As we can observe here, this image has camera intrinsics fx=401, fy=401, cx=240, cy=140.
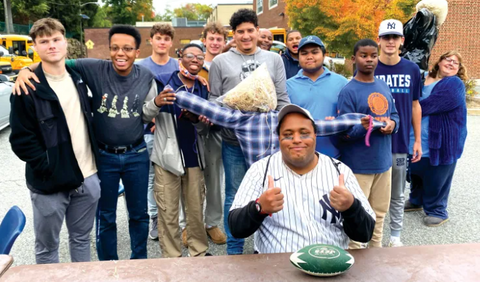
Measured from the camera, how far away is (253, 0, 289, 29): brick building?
100 ft

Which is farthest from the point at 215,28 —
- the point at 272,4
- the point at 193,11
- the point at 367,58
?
the point at 193,11

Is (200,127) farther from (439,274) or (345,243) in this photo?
(439,274)

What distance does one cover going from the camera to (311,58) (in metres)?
3.29

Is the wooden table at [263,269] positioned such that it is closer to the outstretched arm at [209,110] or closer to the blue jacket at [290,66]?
the outstretched arm at [209,110]

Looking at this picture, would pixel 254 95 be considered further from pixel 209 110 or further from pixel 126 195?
pixel 126 195

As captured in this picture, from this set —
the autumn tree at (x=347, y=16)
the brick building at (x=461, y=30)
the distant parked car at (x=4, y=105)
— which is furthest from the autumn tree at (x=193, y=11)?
the distant parked car at (x=4, y=105)

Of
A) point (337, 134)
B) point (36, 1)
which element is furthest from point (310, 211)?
point (36, 1)

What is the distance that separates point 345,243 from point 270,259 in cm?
57

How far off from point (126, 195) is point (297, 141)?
5.20 ft

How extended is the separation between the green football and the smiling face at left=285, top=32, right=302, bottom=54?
3433mm

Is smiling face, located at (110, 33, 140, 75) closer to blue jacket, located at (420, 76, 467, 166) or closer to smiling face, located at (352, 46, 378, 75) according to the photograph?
smiling face, located at (352, 46, 378, 75)

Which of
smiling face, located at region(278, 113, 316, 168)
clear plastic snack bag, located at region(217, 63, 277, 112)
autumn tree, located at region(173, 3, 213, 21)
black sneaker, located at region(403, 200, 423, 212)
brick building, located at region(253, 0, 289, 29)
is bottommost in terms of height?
black sneaker, located at region(403, 200, 423, 212)

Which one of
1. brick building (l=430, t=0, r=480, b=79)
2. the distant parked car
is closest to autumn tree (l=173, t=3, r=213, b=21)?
brick building (l=430, t=0, r=480, b=79)

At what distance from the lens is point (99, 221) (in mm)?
3164
